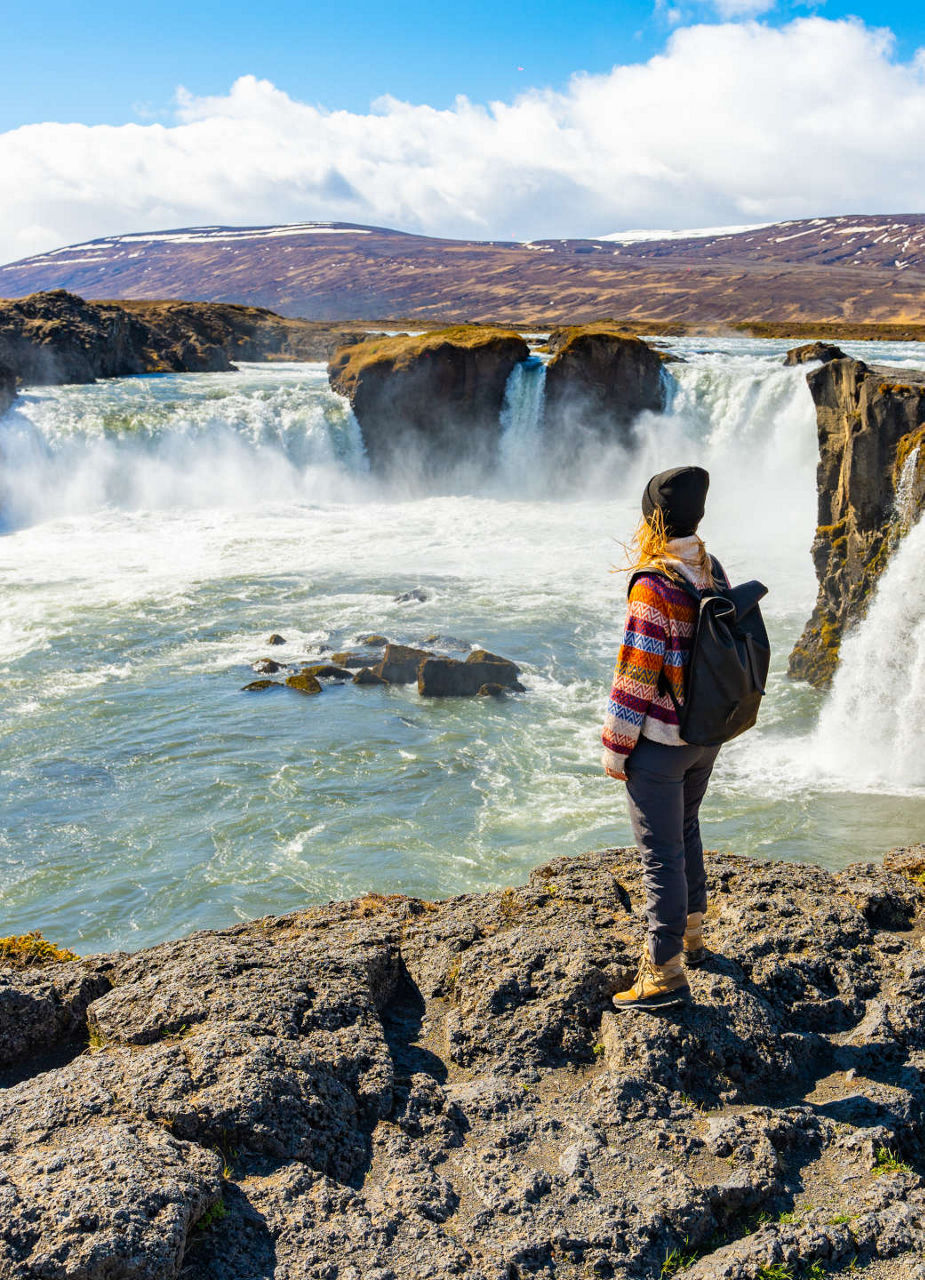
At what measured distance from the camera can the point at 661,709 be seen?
4316mm

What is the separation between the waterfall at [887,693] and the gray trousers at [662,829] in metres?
10.3

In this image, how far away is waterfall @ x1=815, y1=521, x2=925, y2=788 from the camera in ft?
45.7

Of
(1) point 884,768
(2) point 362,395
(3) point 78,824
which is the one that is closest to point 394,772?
(3) point 78,824

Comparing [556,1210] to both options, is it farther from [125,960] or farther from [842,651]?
[842,651]

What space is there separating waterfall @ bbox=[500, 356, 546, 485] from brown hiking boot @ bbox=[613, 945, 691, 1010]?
119 feet

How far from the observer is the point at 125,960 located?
17.1ft

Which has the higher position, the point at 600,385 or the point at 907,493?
the point at 600,385

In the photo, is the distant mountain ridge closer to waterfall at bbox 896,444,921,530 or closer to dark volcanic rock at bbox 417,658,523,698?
waterfall at bbox 896,444,921,530

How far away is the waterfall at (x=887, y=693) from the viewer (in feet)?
45.7

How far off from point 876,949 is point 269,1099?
3.32 metres

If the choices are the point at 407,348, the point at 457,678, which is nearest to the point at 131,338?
the point at 407,348

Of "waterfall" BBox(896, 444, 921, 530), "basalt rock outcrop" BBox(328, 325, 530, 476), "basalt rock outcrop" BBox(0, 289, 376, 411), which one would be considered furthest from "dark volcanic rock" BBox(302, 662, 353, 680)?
"basalt rock outcrop" BBox(0, 289, 376, 411)

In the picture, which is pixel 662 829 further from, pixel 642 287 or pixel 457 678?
pixel 642 287

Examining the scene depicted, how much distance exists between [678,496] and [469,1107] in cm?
274
